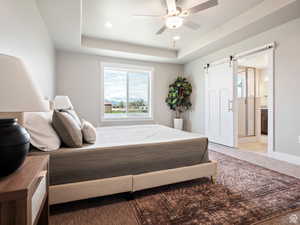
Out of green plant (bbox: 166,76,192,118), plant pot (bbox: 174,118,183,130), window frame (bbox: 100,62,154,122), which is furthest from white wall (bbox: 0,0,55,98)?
plant pot (bbox: 174,118,183,130)

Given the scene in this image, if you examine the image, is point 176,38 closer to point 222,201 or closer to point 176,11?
point 176,11

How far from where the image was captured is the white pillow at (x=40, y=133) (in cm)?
141

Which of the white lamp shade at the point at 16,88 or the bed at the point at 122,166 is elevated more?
the white lamp shade at the point at 16,88

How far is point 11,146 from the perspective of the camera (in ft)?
2.51

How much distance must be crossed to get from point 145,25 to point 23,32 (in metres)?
2.25

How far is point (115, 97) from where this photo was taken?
16.5 feet

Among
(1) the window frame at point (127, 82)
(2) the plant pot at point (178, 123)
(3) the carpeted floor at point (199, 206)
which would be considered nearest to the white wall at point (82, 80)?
(1) the window frame at point (127, 82)

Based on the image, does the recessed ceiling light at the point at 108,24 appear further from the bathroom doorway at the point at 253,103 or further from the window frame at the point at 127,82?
the bathroom doorway at the point at 253,103

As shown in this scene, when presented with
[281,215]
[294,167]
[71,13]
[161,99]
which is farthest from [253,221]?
[161,99]

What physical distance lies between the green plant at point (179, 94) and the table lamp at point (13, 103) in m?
4.53

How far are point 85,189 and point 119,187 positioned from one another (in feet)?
1.07

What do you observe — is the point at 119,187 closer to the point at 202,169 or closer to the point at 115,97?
the point at 202,169

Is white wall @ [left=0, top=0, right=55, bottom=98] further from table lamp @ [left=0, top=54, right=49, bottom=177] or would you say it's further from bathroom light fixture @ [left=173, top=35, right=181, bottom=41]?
bathroom light fixture @ [left=173, top=35, right=181, bottom=41]

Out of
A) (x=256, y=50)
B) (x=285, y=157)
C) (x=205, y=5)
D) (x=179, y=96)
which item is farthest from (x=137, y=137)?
(x=179, y=96)
